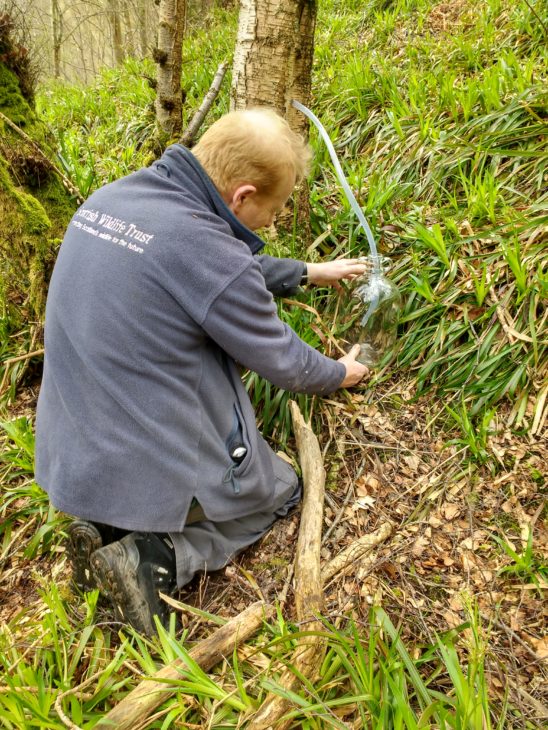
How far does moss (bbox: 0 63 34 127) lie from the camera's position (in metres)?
2.72

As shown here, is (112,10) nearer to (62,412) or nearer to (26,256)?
(26,256)

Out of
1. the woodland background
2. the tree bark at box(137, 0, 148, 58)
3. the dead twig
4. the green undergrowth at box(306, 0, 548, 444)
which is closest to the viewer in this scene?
the dead twig

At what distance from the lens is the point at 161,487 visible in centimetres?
165

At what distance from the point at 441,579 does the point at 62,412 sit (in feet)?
4.75

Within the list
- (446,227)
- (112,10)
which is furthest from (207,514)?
(112,10)

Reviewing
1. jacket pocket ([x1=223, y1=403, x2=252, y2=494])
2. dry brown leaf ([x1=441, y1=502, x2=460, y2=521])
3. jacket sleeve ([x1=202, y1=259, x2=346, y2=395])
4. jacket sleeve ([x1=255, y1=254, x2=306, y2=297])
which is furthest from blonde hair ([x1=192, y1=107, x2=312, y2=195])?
dry brown leaf ([x1=441, y1=502, x2=460, y2=521])

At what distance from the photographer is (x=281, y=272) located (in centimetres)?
Answer: 230

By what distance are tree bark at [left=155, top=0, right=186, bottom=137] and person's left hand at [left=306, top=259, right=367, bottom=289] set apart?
235 cm

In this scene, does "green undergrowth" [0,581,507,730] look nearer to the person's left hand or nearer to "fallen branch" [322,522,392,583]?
"fallen branch" [322,522,392,583]

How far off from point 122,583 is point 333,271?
1.56 metres

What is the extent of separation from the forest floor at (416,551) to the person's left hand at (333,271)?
0.57 meters

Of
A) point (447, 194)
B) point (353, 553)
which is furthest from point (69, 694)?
point (447, 194)

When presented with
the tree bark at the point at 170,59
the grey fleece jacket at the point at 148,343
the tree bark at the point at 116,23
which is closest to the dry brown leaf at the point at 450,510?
the grey fleece jacket at the point at 148,343

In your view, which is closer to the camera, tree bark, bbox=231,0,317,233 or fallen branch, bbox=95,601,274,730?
fallen branch, bbox=95,601,274,730
